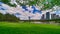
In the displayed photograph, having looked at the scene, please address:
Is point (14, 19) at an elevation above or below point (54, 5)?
below

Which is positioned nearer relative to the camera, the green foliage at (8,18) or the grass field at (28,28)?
the grass field at (28,28)

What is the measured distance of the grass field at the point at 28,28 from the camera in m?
4.48

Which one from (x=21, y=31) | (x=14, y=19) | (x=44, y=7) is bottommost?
(x=21, y=31)

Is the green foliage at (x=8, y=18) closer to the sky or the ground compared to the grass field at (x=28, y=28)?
closer to the sky

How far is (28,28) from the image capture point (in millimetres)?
4598

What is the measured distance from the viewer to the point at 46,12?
476 cm

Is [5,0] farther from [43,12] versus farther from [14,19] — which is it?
[43,12]

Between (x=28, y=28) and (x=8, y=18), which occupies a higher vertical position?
(x=8, y=18)

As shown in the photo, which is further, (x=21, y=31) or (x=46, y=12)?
(x=46, y=12)

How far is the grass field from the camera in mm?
4480

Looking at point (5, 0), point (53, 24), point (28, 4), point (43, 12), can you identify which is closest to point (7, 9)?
point (5, 0)

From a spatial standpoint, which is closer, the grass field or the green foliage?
the grass field

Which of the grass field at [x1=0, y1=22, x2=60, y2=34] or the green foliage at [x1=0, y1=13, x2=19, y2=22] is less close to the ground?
the green foliage at [x1=0, y1=13, x2=19, y2=22]

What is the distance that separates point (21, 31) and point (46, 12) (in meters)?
0.90
